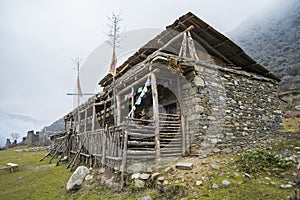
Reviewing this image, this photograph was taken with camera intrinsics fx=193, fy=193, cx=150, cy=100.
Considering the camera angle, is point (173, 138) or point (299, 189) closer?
point (299, 189)

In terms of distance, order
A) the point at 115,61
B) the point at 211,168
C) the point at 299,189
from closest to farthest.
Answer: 1. the point at 299,189
2. the point at 211,168
3. the point at 115,61

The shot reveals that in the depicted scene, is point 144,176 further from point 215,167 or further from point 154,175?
point 215,167

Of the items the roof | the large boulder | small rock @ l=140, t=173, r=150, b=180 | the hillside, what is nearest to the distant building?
the roof

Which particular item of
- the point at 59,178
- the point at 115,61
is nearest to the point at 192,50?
the point at 115,61

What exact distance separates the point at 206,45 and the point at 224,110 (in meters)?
3.31

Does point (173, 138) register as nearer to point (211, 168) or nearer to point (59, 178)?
point (211, 168)

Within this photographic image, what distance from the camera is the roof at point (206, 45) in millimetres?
8188

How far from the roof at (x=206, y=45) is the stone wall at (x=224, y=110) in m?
1.01

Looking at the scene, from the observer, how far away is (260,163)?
17.3 feet

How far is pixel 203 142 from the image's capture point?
6801 millimetres

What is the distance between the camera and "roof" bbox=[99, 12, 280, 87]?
8.19 m

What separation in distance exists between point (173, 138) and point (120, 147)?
6.77 ft

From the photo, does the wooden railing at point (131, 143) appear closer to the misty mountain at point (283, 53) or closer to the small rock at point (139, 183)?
the small rock at point (139, 183)

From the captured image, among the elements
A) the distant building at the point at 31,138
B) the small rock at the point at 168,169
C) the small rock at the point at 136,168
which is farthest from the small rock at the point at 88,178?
the distant building at the point at 31,138
